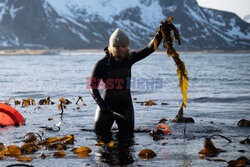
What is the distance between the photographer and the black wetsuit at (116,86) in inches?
263

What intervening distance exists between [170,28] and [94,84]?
184 centimetres

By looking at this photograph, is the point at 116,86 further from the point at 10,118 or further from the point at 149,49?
the point at 10,118

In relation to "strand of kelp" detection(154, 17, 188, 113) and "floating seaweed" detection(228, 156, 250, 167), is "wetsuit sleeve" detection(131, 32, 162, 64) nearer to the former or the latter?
"strand of kelp" detection(154, 17, 188, 113)

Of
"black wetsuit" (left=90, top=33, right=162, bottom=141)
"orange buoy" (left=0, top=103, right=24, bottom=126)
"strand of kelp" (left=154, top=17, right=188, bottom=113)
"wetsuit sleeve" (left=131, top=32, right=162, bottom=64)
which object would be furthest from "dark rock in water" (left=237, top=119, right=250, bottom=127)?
"orange buoy" (left=0, top=103, right=24, bottom=126)

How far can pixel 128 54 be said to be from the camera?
6.72m

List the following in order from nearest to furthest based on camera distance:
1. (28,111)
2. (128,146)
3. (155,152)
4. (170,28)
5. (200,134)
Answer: (155,152) < (128,146) < (170,28) < (200,134) < (28,111)

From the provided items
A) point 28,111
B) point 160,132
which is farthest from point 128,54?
point 28,111

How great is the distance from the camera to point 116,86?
6793mm

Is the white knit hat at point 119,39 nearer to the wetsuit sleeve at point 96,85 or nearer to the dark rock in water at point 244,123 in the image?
the wetsuit sleeve at point 96,85

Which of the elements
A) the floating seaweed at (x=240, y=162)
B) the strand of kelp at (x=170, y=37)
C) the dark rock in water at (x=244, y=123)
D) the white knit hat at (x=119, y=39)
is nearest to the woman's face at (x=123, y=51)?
the white knit hat at (x=119, y=39)

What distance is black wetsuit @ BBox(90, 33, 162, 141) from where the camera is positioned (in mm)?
6680

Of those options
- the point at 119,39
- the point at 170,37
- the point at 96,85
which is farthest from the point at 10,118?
the point at 170,37

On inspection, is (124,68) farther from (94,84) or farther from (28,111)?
(28,111)

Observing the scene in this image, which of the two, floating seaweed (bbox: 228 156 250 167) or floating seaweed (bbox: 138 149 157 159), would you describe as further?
floating seaweed (bbox: 138 149 157 159)
